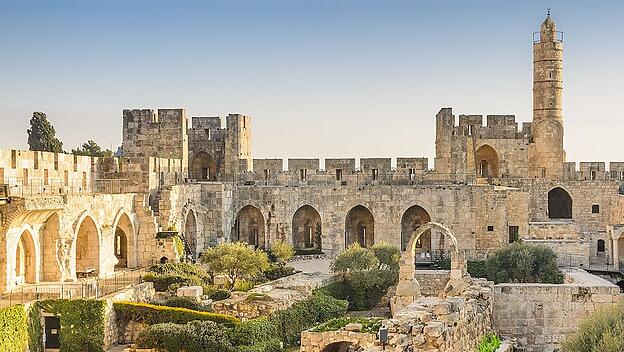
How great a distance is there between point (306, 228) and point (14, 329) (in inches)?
712

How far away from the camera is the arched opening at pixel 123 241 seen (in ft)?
83.8

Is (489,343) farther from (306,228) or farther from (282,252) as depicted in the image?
(306,228)

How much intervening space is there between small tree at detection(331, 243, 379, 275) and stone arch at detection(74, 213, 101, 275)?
7480mm

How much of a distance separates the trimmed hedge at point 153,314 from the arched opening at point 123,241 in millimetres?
6180

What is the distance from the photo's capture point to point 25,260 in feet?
68.2

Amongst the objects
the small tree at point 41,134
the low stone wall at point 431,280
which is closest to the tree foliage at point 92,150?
the small tree at point 41,134

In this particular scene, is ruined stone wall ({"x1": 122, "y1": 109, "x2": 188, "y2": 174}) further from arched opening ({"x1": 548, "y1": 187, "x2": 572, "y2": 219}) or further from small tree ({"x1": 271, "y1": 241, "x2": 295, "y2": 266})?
arched opening ({"x1": 548, "y1": 187, "x2": 572, "y2": 219})

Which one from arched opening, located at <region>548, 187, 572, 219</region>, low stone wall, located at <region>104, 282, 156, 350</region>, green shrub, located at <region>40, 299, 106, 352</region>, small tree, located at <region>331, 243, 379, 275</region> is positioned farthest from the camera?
arched opening, located at <region>548, 187, 572, 219</region>

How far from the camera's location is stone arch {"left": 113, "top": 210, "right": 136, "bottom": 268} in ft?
83.7

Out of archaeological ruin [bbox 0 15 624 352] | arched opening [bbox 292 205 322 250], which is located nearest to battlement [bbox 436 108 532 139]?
archaeological ruin [bbox 0 15 624 352]

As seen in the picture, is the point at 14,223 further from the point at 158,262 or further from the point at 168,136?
the point at 168,136

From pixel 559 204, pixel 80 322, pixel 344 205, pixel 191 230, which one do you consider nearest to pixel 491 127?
pixel 559 204

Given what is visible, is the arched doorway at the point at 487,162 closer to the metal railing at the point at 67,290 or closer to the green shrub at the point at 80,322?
the metal railing at the point at 67,290

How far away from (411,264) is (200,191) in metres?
12.9
